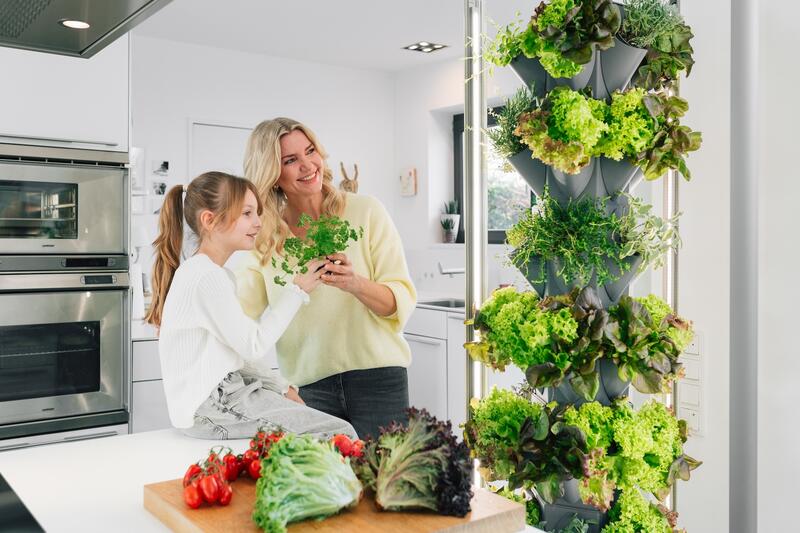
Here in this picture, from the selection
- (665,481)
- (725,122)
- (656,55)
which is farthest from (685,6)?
(665,481)

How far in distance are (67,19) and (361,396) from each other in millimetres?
1385

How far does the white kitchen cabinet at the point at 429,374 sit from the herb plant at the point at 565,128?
8.28 feet

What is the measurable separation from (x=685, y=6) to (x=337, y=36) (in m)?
2.60

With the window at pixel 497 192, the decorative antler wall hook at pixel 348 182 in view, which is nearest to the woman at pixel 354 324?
the window at pixel 497 192

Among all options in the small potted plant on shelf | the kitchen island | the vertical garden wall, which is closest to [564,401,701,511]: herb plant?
the vertical garden wall

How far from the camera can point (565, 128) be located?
1.29 meters

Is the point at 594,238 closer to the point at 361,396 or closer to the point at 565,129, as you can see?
the point at 565,129

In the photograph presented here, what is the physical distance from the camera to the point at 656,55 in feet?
4.54

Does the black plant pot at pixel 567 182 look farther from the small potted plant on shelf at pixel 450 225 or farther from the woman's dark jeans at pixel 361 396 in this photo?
the small potted plant on shelf at pixel 450 225

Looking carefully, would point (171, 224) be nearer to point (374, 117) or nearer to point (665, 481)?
point (665, 481)

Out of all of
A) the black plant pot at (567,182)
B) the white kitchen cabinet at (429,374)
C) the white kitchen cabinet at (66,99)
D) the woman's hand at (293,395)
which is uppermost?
the white kitchen cabinet at (66,99)

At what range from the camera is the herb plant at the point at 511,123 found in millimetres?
1408

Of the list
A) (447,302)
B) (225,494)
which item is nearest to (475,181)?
(225,494)

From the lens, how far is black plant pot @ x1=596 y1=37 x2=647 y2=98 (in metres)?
1.35
